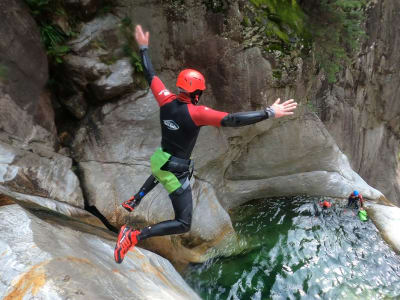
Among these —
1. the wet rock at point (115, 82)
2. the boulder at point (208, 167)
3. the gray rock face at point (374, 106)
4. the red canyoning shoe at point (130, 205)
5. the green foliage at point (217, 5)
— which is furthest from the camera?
the gray rock face at point (374, 106)

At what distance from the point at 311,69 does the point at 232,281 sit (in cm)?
558

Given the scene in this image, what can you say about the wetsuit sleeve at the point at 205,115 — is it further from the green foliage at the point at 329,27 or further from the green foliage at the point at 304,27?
the green foliage at the point at 329,27

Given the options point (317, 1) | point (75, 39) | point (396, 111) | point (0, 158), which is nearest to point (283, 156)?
point (317, 1)

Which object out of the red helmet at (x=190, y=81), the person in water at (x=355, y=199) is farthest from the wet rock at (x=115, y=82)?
the person in water at (x=355, y=199)

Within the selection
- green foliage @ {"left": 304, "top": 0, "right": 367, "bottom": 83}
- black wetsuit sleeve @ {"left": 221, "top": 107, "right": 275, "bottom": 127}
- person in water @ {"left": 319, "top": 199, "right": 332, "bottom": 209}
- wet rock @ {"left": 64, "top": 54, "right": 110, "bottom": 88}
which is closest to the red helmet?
black wetsuit sleeve @ {"left": 221, "top": 107, "right": 275, "bottom": 127}

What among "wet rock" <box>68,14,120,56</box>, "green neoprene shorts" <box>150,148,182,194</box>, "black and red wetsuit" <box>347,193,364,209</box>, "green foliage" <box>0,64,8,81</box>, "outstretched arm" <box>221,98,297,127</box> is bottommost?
"black and red wetsuit" <box>347,193,364,209</box>

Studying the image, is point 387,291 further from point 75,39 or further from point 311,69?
point 75,39

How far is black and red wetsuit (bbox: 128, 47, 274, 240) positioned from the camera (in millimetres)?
3244

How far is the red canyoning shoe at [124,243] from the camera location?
10.9ft

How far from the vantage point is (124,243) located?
343cm

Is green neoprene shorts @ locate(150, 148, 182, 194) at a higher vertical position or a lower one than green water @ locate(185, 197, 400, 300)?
higher

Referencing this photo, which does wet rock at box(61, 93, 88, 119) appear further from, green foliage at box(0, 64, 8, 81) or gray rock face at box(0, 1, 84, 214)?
green foliage at box(0, 64, 8, 81)

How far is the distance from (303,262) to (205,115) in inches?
164

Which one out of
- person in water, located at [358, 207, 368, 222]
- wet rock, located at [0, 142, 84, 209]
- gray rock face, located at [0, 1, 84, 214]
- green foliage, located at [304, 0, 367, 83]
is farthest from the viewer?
green foliage, located at [304, 0, 367, 83]
